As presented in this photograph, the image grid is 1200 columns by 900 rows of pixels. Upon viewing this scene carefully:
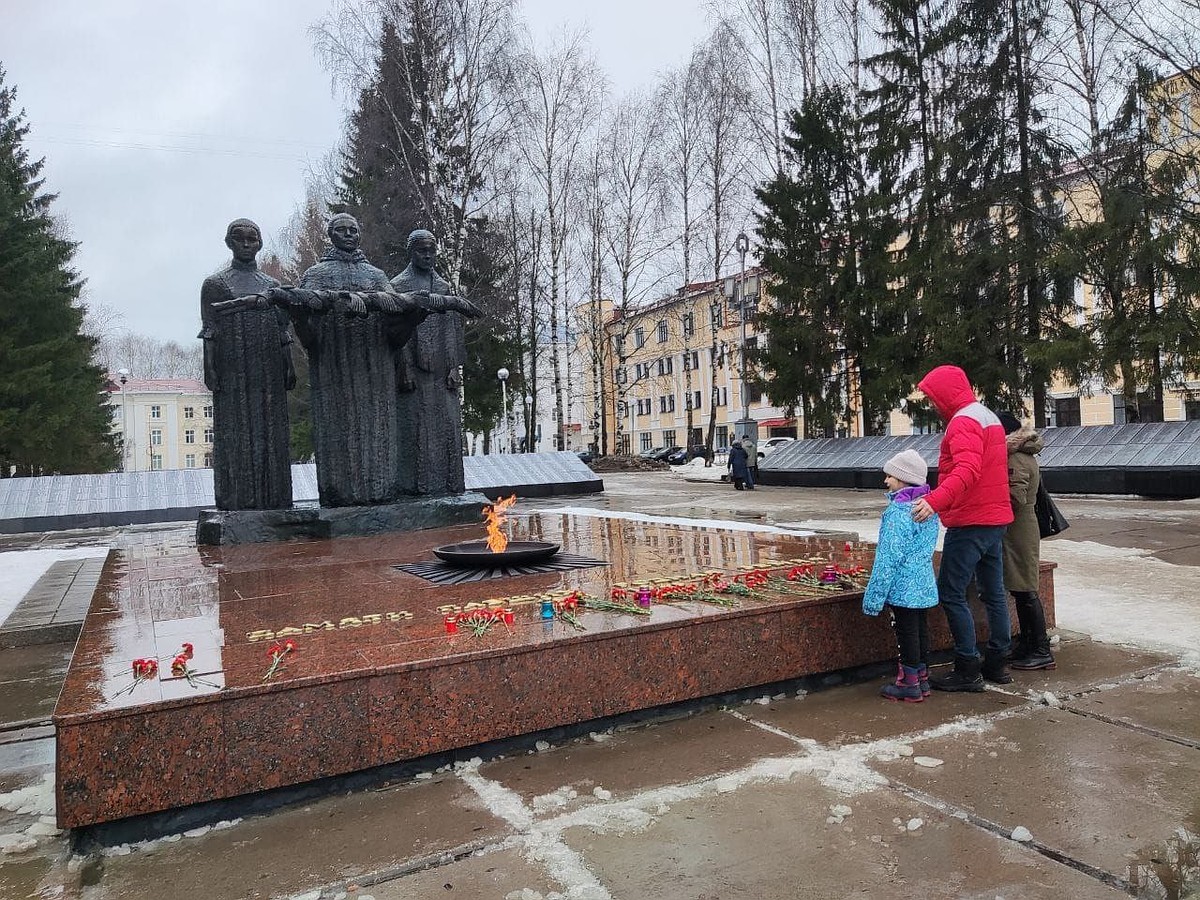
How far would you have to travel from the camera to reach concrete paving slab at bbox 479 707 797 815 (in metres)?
2.92

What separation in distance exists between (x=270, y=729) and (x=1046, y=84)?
2024 cm

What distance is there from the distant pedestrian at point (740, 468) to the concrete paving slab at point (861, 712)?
1495 centimetres

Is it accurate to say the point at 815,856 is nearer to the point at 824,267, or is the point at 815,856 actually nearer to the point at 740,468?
the point at 740,468

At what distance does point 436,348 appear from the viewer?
27.8ft

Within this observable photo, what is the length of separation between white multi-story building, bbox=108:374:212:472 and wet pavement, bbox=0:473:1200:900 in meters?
78.6

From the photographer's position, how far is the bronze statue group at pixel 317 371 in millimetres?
7297

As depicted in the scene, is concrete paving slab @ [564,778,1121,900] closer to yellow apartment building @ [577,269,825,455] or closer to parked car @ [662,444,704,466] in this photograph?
yellow apartment building @ [577,269,825,455]

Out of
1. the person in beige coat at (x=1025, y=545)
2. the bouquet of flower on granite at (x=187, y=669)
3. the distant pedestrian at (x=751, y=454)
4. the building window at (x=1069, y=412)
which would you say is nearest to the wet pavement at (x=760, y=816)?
the person in beige coat at (x=1025, y=545)

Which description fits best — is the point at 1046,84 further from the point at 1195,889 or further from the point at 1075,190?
the point at 1195,889

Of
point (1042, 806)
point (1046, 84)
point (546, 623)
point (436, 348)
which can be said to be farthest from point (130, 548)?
point (1046, 84)

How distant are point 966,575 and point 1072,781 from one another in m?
1.18

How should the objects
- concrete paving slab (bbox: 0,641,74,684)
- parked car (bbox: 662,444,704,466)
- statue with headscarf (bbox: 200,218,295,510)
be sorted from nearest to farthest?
concrete paving slab (bbox: 0,641,74,684)
statue with headscarf (bbox: 200,218,295,510)
parked car (bbox: 662,444,704,466)

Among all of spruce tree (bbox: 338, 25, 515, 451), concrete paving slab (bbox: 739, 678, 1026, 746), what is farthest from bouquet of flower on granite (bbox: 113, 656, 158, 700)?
spruce tree (bbox: 338, 25, 515, 451)

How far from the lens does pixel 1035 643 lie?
4.24 metres
